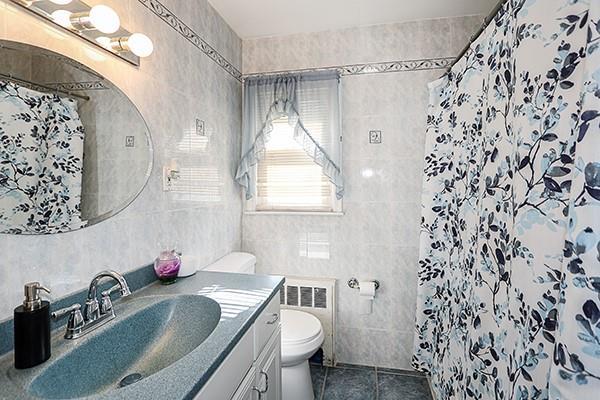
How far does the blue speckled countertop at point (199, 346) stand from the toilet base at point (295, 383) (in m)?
0.75

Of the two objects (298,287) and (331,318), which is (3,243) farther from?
(331,318)

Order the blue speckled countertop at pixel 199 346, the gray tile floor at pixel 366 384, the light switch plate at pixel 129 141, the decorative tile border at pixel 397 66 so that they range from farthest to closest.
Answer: the decorative tile border at pixel 397 66 < the gray tile floor at pixel 366 384 < the light switch plate at pixel 129 141 < the blue speckled countertop at pixel 199 346

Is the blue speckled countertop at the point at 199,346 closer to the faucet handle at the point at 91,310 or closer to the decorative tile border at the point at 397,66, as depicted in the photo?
the faucet handle at the point at 91,310

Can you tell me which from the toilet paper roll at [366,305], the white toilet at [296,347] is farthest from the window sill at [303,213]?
the toilet paper roll at [366,305]

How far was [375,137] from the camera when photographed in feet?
7.18

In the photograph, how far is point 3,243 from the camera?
0.82m

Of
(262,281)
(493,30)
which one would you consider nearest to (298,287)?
(262,281)

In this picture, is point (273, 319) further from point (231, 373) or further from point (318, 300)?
point (318, 300)

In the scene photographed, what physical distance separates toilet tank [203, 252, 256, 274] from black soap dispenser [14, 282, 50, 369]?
3.41 ft

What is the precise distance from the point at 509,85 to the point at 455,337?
3.45 feet

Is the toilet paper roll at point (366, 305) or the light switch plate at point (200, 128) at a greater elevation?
the light switch plate at point (200, 128)

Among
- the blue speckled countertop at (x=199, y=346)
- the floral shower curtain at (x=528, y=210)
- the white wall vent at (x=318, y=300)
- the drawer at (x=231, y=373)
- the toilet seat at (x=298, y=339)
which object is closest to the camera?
the floral shower curtain at (x=528, y=210)

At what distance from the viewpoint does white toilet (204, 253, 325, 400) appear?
172 centimetres

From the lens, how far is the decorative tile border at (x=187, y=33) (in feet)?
4.58
